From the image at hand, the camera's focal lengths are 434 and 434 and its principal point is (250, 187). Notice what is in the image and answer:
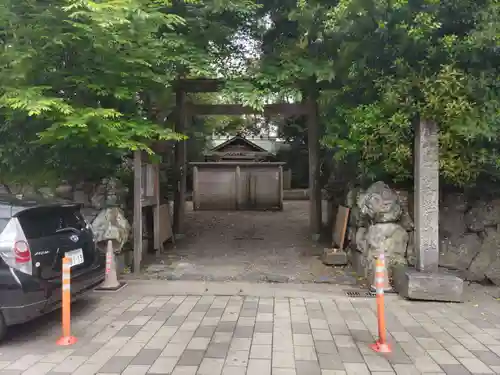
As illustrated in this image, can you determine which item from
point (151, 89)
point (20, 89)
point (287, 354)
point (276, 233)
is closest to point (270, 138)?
point (276, 233)

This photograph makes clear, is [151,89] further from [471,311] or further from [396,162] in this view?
[471,311]

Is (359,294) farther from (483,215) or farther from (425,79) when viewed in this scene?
(425,79)

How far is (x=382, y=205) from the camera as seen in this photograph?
6.78 m

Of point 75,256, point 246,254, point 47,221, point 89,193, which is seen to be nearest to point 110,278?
point 75,256

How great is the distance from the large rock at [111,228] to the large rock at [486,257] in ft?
18.9

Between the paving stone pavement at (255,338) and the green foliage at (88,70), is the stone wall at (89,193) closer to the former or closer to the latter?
the green foliage at (88,70)

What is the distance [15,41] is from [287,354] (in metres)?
5.76

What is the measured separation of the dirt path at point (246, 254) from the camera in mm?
7707

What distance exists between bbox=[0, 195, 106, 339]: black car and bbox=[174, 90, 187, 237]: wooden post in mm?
6346

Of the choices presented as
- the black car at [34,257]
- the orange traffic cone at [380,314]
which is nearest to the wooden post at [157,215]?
the black car at [34,257]

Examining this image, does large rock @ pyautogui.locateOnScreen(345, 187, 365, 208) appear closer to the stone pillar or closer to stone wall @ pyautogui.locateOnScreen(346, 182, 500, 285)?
stone wall @ pyautogui.locateOnScreen(346, 182, 500, 285)

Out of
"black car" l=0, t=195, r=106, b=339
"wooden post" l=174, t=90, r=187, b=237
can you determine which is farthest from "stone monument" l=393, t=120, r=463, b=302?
"wooden post" l=174, t=90, r=187, b=237

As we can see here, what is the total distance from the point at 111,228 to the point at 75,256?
7.30ft

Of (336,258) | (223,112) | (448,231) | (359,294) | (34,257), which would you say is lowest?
(359,294)
